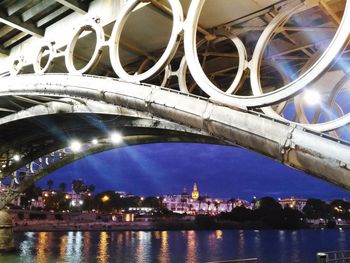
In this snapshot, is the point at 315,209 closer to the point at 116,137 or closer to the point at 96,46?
the point at 116,137

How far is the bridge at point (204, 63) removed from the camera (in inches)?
227

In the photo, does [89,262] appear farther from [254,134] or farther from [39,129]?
[254,134]

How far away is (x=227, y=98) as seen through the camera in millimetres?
6562

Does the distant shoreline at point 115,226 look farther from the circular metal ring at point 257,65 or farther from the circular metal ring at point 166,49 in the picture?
the circular metal ring at point 257,65

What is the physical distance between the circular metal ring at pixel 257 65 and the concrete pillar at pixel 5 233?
30.3 m

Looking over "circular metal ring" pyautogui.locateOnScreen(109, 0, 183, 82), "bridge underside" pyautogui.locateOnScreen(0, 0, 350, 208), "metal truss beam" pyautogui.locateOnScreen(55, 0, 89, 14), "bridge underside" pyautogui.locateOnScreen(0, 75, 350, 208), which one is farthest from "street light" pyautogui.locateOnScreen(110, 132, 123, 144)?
"circular metal ring" pyautogui.locateOnScreen(109, 0, 183, 82)

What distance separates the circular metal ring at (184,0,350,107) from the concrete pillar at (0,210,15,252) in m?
30.3

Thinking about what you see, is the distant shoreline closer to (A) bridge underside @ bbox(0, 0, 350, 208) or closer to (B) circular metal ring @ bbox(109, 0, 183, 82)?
(A) bridge underside @ bbox(0, 0, 350, 208)

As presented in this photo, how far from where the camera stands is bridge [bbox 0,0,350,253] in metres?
5.77

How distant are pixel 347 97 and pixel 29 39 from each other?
38.0 ft

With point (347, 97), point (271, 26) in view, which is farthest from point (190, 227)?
point (271, 26)

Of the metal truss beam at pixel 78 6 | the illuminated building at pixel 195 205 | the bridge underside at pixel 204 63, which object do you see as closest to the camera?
the bridge underside at pixel 204 63

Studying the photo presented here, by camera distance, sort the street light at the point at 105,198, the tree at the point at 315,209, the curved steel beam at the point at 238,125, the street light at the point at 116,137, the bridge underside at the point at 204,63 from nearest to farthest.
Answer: the curved steel beam at the point at 238,125
the bridge underside at the point at 204,63
the street light at the point at 116,137
the street light at the point at 105,198
the tree at the point at 315,209

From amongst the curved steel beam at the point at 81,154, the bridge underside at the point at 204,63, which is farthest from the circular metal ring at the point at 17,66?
the curved steel beam at the point at 81,154
